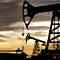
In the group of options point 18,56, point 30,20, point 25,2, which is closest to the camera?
point 25,2

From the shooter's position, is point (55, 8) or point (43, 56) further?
point (43, 56)

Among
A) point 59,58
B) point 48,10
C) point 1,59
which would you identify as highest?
point 48,10

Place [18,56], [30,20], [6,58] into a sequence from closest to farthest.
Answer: [30,20] → [18,56] → [6,58]

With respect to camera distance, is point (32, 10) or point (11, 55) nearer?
point (32, 10)

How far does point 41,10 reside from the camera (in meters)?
15.2

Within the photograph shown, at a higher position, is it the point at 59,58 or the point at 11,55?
the point at 59,58

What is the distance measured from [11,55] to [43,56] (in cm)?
1669

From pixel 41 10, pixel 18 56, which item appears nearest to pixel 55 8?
pixel 41 10

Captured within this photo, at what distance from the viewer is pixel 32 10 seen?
1555cm

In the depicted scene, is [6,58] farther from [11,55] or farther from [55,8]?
[55,8]

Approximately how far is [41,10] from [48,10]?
76 cm

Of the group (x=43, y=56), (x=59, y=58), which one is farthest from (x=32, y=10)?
(x=59, y=58)

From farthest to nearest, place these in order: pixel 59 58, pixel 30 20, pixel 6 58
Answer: pixel 6 58, pixel 59 58, pixel 30 20

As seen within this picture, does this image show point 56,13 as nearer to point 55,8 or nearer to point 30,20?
point 55,8
